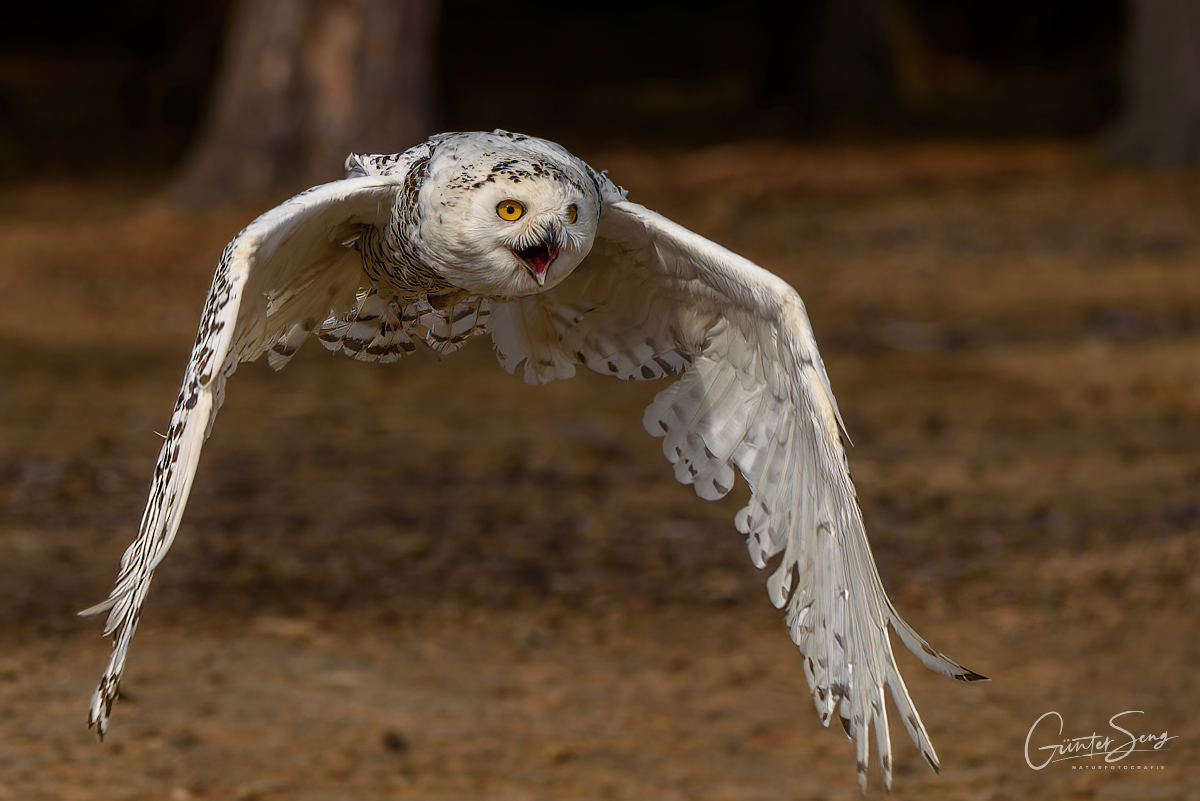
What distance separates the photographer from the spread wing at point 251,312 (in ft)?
10.3

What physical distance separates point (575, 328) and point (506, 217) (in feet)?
3.31

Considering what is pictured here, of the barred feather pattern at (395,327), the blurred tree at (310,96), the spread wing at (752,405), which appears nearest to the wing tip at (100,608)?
the barred feather pattern at (395,327)

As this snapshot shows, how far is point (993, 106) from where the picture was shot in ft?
74.2

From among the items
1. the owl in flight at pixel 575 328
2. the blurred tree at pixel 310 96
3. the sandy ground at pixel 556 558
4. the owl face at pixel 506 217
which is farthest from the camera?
the blurred tree at pixel 310 96

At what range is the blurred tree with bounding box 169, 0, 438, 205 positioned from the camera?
41.6ft

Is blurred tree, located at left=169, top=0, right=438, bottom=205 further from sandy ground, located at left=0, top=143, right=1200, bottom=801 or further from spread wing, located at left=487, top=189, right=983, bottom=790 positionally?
spread wing, located at left=487, top=189, right=983, bottom=790

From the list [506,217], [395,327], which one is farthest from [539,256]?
[395,327]

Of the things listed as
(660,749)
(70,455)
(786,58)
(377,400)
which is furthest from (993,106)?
(660,749)

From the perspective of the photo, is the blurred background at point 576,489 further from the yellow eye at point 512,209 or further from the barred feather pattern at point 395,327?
the yellow eye at point 512,209

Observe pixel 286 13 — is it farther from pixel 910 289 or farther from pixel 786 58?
pixel 786 58

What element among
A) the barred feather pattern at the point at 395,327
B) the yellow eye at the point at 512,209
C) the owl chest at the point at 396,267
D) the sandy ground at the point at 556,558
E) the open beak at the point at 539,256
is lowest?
the sandy ground at the point at 556,558

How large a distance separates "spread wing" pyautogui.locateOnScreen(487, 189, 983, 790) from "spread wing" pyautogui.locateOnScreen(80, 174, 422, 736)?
538 millimetres

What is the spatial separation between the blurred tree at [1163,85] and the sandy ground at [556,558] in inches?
144

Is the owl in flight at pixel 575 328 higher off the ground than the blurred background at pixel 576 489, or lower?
higher
